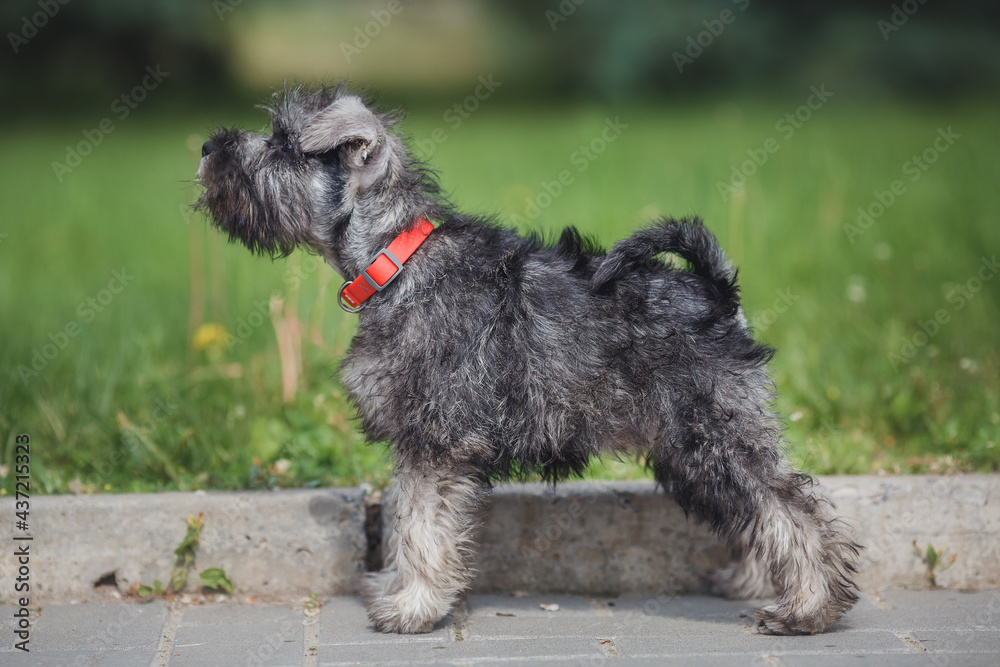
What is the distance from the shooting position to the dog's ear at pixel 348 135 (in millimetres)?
3619

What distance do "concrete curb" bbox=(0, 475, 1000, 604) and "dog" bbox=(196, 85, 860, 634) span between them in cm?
34

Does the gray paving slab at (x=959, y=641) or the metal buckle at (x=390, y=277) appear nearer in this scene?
the gray paving slab at (x=959, y=641)

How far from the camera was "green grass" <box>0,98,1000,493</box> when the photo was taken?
4.82 metres

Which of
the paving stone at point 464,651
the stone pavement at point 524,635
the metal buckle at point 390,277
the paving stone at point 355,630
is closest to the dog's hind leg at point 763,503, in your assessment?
the stone pavement at point 524,635

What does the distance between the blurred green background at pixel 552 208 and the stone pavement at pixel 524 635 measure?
739mm

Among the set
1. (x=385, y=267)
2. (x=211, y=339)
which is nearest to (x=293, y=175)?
(x=385, y=267)

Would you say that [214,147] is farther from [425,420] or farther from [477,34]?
[477,34]

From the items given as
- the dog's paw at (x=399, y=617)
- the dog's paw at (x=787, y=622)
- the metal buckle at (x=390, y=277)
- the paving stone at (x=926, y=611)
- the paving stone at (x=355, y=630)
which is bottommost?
the paving stone at (x=355, y=630)

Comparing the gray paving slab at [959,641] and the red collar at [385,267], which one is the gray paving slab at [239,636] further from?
the gray paving slab at [959,641]

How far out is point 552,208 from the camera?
28.0ft

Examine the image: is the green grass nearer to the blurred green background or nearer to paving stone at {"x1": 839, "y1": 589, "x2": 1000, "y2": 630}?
the blurred green background

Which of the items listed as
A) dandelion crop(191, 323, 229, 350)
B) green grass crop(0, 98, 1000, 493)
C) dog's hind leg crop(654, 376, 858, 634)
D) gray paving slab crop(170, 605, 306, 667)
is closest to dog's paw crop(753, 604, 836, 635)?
dog's hind leg crop(654, 376, 858, 634)

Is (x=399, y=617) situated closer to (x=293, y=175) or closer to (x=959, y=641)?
(x=293, y=175)

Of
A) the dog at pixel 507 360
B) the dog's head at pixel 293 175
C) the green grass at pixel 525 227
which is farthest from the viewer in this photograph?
the green grass at pixel 525 227
